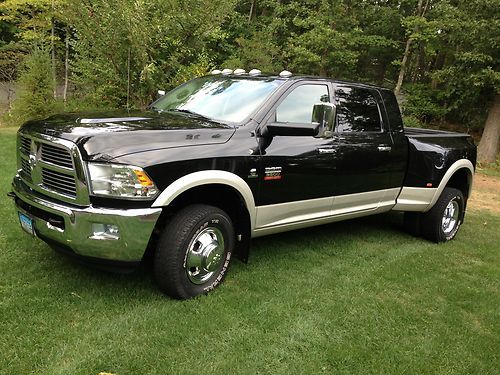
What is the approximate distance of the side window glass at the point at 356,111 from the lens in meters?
4.83

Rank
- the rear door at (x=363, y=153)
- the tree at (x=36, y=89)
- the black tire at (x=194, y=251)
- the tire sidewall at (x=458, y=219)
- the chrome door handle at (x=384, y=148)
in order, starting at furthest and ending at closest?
the tree at (x=36, y=89) → the tire sidewall at (x=458, y=219) → the chrome door handle at (x=384, y=148) → the rear door at (x=363, y=153) → the black tire at (x=194, y=251)

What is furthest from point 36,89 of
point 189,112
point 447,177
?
point 447,177

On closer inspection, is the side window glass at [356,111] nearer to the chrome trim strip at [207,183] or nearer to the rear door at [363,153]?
the rear door at [363,153]

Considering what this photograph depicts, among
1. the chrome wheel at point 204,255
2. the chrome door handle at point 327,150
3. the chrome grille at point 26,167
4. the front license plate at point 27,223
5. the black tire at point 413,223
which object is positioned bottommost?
the black tire at point 413,223

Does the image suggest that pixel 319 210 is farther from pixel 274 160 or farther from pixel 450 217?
pixel 450 217

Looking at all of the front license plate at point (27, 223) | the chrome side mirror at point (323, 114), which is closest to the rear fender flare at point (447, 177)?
the chrome side mirror at point (323, 114)

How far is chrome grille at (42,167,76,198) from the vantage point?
3.18 metres

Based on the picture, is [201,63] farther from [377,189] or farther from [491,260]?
[491,260]

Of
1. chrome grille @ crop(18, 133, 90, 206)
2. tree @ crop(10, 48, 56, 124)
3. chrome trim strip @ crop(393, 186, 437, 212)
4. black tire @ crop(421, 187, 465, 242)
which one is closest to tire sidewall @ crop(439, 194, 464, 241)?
black tire @ crop(421, 187, 465, 242)

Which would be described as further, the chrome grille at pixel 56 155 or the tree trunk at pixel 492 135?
the tree trunk at pixel 492 135

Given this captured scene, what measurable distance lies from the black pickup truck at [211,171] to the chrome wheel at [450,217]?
0.71 metres

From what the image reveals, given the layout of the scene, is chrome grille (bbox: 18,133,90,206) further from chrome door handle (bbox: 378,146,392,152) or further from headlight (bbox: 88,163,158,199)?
chrome door handle (bbox: 378,146,392,152)

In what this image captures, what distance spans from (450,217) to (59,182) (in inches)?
203

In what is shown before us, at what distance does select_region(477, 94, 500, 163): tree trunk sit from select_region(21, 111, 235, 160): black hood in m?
15.4
